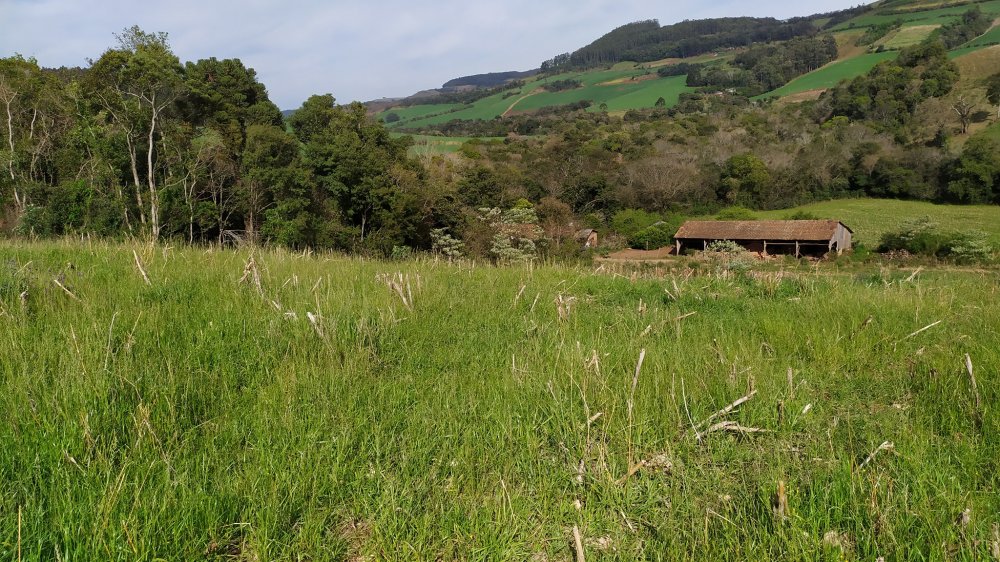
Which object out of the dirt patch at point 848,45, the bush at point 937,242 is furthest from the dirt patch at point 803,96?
the bush at point 937,242

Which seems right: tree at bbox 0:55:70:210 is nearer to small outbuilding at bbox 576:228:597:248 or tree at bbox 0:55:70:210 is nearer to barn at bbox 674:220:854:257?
small outbuilding at bbox 576:228:597:248

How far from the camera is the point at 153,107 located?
28062 millimetres

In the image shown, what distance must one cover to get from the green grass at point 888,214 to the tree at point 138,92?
50.8 m

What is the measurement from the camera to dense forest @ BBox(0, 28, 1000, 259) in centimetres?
2755

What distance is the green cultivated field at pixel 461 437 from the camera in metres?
1.85

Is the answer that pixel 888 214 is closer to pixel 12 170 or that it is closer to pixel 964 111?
pixel 964 111

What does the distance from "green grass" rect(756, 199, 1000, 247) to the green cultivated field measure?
49.8 metres

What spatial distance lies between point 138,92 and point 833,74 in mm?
127260

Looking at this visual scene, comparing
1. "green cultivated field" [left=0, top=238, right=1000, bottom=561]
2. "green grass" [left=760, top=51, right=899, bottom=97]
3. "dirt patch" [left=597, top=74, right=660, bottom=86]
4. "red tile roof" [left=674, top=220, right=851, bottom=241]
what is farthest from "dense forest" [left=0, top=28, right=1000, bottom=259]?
"dirt patch" [left=597, top=74, right=660, bottom=86]

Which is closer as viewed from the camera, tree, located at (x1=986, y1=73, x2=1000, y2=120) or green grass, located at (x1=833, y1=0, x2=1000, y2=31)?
tree, located at (x1=986, y1=73, x2=1000, y2=120)

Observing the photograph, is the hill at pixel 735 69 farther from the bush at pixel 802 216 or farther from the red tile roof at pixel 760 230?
the red tile roof at pixel 760 230

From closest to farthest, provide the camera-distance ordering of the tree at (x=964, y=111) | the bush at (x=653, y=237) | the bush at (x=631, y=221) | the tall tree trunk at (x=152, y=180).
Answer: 1. the tall tree trunk at (x=152, y=180)
2. the bush at (x=653, y=237)
3. the bush at (x=631, y=221)
4. the tree at (x=964, y=111)

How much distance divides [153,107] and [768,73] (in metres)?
139

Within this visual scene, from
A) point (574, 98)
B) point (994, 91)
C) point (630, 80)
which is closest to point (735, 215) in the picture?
point (994, 91)
